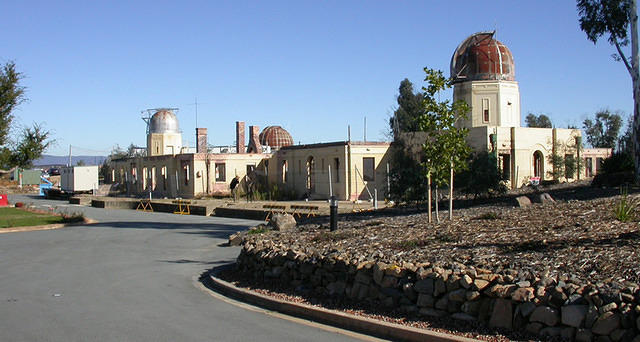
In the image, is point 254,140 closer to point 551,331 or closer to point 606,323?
point 551,331

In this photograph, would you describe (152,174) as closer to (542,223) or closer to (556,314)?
(542,223)

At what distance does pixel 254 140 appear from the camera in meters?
58.1

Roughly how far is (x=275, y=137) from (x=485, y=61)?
28804 mm

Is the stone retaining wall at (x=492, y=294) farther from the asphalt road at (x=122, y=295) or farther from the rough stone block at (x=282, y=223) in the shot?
the rough stone block at (x=282, y=223)

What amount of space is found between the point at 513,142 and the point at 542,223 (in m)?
27.4

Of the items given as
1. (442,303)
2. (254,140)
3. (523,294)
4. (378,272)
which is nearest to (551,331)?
(523,294)

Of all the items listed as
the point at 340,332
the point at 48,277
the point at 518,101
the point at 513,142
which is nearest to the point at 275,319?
the point at 340,332

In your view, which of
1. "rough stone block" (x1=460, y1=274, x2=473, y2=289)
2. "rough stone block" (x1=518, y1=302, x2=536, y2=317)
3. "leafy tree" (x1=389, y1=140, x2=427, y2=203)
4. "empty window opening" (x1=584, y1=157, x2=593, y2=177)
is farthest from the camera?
"empty window opening" (x1=584, y1=157, x2=593, y2=177)

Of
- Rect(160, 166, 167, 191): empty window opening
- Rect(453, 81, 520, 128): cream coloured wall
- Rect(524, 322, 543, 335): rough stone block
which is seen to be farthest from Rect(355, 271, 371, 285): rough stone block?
Rect(160, 166, 167, 191): empty window opening

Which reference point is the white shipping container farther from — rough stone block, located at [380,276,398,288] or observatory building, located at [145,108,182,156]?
rough stone block, located at [380,276,398,288]

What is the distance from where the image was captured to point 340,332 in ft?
29.3

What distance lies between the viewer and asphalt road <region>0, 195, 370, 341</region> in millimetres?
8914

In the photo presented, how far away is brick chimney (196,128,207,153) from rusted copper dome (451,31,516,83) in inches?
1063

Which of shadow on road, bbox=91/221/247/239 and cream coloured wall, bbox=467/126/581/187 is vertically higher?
cream coloured wall, bbox=467/126/581/187
